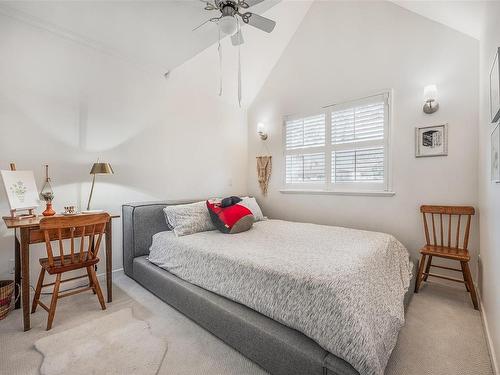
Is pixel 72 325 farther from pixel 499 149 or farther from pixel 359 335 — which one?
pixel 499 149

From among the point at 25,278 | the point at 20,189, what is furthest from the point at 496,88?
the point at 20,189

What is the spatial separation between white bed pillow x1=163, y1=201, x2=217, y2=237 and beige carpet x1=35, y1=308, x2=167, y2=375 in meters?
0.95

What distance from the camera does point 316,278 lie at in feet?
4.90

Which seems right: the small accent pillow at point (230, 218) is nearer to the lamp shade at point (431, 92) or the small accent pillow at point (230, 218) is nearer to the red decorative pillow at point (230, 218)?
the red decorative pillow at point (230, 218)

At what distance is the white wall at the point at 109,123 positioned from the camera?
237cm

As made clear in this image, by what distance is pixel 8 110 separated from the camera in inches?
91.0

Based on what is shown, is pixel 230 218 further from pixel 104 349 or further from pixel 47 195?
pixel 47 195

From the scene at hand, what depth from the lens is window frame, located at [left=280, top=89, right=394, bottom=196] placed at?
9.84 ft

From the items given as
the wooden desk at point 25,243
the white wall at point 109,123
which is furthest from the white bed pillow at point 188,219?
the wooden desk at point 25,243

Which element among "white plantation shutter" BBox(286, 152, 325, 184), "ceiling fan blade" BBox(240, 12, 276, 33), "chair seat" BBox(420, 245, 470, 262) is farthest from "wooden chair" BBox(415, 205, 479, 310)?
"ceiling fan blade" BBox(240, 12, 276, 33)

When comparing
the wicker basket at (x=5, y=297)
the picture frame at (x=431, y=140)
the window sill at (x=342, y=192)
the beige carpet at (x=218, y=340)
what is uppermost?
the picture frame at (x=431, y=140)

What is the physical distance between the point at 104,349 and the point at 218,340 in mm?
766

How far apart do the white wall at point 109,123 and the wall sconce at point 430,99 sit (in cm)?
250

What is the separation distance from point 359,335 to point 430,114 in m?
2.55
